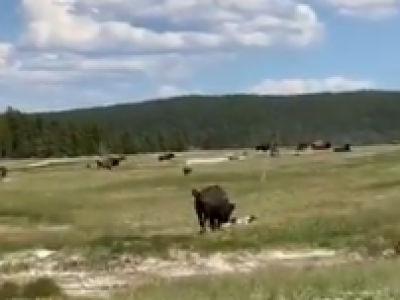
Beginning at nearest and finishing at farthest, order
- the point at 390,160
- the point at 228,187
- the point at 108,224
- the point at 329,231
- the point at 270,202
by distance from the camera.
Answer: the point at 329,231
the point at 108,224
the point at 270,202
the point at 228,187
the point at 390,160

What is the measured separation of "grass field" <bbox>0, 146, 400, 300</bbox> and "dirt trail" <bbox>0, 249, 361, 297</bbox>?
2.23 feet

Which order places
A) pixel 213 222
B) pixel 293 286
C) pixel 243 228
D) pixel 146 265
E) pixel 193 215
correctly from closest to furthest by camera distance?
pixel 293 286 < pixel 146 265 < pixel 243 228 < pixel 213 222 < pixel 193 215

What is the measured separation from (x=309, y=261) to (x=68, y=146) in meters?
167

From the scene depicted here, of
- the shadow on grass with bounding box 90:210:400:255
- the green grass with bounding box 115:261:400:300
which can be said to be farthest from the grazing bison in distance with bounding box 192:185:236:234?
the green grass with bounding box 115:261:400:300

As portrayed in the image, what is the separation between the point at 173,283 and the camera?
26750 mm

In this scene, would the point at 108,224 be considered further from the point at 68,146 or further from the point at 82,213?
the point at 68,146

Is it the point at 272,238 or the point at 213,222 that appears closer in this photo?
the point at 272,238

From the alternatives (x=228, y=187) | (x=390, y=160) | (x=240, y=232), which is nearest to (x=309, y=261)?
(x=240, y=232)

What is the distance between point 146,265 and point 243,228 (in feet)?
18.9

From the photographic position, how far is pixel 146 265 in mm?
33688

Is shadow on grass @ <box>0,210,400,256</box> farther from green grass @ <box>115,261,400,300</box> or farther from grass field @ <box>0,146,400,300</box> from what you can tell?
green grass @ <box>115,261,400,300</box>

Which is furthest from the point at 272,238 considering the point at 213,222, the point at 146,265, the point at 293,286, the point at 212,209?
the point at 293,286

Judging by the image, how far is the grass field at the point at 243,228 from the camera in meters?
24.2

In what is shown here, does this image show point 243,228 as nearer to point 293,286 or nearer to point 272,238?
point 272,238
